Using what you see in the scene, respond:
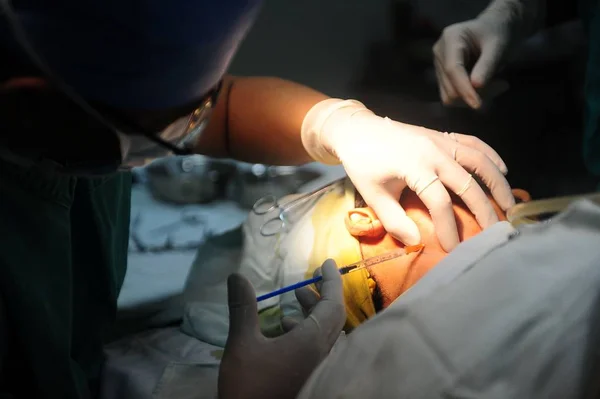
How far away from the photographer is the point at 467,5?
114cm

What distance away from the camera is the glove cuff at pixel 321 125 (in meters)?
1.27

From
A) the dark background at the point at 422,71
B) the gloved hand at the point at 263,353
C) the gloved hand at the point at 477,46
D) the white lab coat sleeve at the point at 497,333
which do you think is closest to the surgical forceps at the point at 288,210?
the dark background at the point at 422,71

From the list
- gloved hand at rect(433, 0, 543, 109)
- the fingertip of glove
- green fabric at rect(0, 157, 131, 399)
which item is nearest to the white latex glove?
Answer: gloved hand at rect(433, 0, 543, 109)

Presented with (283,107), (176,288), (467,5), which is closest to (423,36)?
(467,5)

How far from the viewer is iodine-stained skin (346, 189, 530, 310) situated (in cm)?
122

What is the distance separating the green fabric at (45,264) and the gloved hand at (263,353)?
1.19 feet

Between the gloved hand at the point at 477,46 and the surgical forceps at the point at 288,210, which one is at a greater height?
the gloved hand at the point at 477,46

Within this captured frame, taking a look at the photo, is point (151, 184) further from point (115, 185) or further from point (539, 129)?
point (539, 129)

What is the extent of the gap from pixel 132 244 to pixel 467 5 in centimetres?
135

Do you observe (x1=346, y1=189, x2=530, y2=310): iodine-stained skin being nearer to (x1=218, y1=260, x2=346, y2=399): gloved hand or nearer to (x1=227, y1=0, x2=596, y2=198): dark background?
(x1=227, y1=0, x2=596, y2=198): dark background

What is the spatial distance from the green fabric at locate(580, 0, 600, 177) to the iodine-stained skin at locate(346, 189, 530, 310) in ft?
0.85

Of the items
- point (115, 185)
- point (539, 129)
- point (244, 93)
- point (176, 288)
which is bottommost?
point (176, 288)

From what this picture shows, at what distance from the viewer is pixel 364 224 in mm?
1266

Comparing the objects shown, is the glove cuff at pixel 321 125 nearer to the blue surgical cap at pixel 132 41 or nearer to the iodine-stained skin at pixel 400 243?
the iodine-stained skin at pixel 400 243
